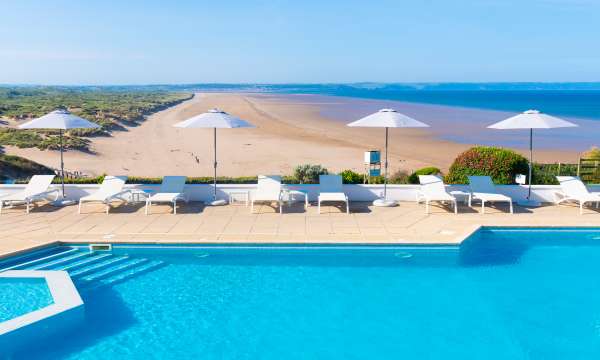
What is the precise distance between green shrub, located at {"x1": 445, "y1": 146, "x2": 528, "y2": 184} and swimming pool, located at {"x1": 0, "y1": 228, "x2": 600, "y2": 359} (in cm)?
281

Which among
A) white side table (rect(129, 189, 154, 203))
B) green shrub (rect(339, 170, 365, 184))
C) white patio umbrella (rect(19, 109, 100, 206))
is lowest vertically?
white side table (rect(129, 189, 154, 203))

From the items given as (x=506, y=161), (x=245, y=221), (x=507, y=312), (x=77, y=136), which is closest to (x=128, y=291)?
(x=245, y=221)

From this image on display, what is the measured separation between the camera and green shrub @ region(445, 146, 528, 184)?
11945 mm

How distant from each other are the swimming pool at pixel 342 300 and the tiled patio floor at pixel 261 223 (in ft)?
0.86

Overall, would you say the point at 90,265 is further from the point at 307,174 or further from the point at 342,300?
the point at 307,174

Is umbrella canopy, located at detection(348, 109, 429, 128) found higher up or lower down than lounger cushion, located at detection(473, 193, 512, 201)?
higher up

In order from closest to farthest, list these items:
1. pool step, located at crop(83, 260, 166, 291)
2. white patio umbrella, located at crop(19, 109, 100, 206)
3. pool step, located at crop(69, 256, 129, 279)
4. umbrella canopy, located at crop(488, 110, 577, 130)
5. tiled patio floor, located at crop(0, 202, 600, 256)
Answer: pool step, located at crop(83, 260, 166, 291), pool step, located at crop(69, 256, 129, 279), tiled patio floor, located at crop(0, 202, 600, 256), umbrella canopy, located at crop(488, 110, 577, 130), white patio umbrella, located at crop(19, 109, 100, 206)

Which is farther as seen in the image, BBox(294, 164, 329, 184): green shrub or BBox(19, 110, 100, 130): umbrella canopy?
BBox(294, 164, 329, 184): green shrub

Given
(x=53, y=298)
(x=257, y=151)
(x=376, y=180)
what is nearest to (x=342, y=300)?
(x=53, y=298)

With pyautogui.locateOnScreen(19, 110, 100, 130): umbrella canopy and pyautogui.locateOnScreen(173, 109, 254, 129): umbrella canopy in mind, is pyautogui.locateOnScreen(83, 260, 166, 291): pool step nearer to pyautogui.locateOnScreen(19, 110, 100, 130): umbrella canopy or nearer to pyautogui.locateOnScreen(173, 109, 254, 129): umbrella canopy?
pyautogui.locateOnScreen(173, 109, 254, 129): umbrella canopy

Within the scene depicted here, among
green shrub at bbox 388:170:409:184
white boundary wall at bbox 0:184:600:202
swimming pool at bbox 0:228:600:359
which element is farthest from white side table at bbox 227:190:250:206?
green shrub at bbox 388:170:409:184

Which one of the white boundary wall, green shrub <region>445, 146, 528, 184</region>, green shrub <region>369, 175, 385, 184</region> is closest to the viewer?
the white boundary wall

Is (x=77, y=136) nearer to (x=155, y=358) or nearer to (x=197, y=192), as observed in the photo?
(x=197, y=192)

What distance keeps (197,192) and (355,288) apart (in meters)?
5.08
